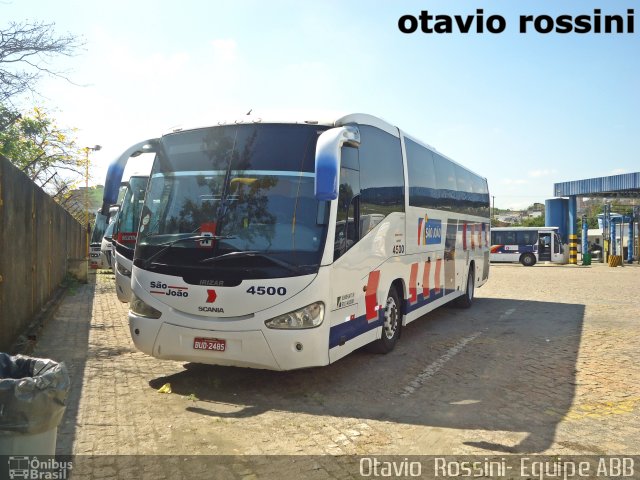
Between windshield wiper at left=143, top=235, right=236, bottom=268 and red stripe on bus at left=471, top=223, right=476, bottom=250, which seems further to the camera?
red stripe on bus at left=471, top=223, right=476, bottom=250

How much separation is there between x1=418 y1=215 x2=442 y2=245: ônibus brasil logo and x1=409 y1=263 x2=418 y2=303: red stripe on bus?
1.72ft

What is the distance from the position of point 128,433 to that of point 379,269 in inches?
151

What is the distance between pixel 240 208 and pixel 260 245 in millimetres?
506

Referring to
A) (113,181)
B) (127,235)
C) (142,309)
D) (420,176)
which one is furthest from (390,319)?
(127,235)

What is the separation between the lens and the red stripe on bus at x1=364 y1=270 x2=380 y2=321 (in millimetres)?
7224

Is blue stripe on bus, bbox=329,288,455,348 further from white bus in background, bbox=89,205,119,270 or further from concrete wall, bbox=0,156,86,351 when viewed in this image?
white bus in background, bbox=89,205,119,270

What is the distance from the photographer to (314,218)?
241 inches

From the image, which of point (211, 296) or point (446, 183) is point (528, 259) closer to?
point (446, 183)

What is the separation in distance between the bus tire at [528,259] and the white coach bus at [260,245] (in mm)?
35577

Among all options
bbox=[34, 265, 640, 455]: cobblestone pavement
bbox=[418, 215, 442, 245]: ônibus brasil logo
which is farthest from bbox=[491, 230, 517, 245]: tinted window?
bbox=[34, 265, 640, 455]: cobblestone pavement

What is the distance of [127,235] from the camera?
12.6m

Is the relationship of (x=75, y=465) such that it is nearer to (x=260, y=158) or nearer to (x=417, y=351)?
Answer: (x=260, y=158)

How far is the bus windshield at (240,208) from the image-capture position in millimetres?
6004

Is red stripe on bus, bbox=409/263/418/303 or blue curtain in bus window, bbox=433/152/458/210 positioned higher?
blue curtain in bus window, bbox=433/152/458/210
